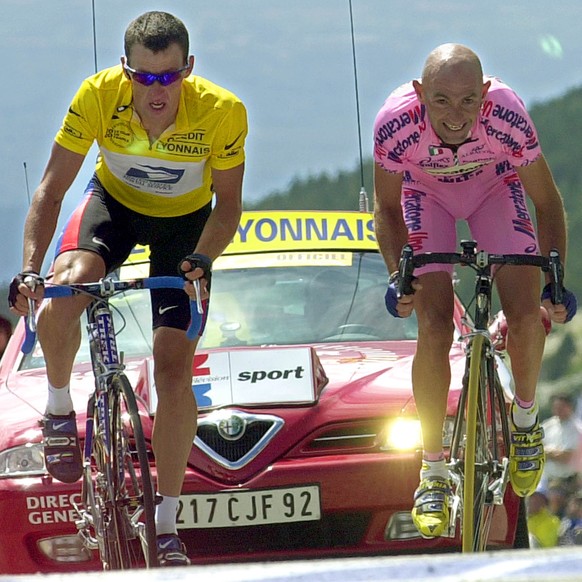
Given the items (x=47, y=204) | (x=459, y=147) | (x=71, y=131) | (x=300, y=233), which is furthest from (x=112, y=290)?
(x=300, y=233)

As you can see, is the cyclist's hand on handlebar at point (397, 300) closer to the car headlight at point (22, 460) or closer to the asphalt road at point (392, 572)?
the car headlight at point (22, 460)

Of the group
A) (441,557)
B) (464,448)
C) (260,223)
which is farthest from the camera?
(260,223)

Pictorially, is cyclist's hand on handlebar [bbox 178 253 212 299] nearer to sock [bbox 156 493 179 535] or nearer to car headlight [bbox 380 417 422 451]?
sock [bbox 156 493 179 535]

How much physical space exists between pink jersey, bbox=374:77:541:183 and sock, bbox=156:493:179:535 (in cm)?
162

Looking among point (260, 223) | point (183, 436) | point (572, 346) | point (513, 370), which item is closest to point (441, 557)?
point (183, 436)

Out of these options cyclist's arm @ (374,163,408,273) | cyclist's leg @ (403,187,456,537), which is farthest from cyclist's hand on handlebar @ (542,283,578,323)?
cyclist's arm @ (374,163,408,273)

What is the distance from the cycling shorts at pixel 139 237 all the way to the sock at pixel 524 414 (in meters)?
1.50

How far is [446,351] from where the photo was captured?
6.02 metres

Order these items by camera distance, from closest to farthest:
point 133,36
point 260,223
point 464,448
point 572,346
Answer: point 133,36 → point 464,448 → point 260,223 → point 572,346

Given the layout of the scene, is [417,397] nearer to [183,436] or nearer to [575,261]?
[183,436]

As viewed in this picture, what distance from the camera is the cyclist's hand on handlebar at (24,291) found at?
5488mm

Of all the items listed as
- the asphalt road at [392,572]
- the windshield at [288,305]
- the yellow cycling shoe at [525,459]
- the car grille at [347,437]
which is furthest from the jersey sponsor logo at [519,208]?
the asphalt road at [392,572]

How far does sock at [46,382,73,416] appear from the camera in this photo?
5.98 meters

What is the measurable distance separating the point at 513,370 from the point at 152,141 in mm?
1814
